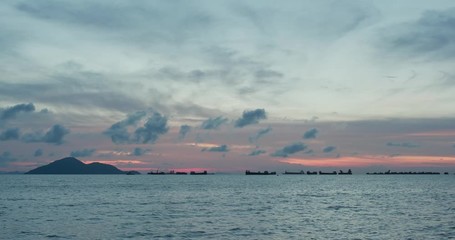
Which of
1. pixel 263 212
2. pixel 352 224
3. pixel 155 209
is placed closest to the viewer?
pixel 352 224

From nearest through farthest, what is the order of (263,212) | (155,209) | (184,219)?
(184,219) < (263,212) < (155,209)

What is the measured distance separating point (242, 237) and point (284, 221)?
63.7 feet

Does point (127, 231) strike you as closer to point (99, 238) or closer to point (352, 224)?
point (99, 238)

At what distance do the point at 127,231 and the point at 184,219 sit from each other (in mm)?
15470

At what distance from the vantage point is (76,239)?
6150cm

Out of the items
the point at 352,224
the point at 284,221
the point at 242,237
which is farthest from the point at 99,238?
the point at 352,224

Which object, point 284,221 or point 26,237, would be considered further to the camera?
point 284,221

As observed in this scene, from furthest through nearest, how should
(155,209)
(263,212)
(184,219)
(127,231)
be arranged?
1. (155,209)
2. (263,212)
3. (184,219)
4. (127,231)

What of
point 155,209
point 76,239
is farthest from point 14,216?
point 76,239

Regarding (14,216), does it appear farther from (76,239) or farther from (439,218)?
(439,218)

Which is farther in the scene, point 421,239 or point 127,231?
point 127,231

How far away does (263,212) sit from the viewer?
94000mm

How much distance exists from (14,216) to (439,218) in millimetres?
77592

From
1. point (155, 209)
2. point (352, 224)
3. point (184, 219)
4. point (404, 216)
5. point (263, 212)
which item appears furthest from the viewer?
point (155, 209)
